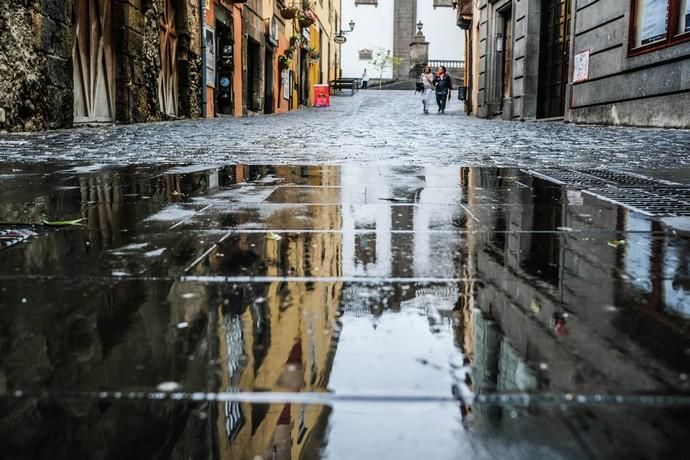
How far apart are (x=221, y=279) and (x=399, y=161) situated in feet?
13.5

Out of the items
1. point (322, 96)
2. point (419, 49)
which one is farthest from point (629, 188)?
point (419, 49)

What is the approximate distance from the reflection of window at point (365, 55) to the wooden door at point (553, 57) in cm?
3950

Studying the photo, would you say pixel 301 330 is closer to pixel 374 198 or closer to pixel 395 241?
pixel 395 241

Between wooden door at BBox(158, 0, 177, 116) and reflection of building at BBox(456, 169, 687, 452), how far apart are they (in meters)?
13.3

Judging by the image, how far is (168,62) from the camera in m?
15.4

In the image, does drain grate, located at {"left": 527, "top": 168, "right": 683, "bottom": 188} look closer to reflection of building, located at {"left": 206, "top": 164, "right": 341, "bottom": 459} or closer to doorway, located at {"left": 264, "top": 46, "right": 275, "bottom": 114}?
reflection of building, located at {"left": 206, "top": 164, "right": 341, "bottom": 459}

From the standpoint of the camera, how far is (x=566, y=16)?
15.3 meters

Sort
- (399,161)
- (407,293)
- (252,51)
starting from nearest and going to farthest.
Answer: (407,293), (399,161), (252,51)

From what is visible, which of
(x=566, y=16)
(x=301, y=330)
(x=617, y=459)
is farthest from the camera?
(x=566, y=16)

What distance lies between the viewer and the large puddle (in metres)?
0.98

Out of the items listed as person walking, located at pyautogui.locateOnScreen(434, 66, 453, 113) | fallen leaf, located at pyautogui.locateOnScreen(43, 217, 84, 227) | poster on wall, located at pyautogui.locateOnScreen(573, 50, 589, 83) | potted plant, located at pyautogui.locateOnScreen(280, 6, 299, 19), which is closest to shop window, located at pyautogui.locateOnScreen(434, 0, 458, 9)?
potted plant, located at pyautogui.locateOnScreen(280, 6, 299, 19)

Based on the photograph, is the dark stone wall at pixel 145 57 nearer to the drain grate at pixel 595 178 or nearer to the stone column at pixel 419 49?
the drain grate at pixel 595 178

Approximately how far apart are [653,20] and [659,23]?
0.78ft

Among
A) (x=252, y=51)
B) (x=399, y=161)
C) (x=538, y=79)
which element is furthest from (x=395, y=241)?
(x=252, y=51)
